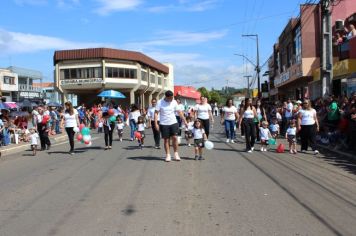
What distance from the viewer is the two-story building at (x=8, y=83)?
7831 centimetres

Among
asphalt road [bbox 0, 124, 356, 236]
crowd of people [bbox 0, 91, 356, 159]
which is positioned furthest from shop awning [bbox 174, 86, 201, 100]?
asphalt road [bbox 0, 124, 356, 236]

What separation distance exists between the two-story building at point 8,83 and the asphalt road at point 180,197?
70021mm

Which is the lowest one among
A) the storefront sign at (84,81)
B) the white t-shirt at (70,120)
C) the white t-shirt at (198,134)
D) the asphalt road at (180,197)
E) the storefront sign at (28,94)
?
the asphalt road at (180,197)

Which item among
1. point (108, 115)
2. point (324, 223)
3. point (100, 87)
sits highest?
point (100, 87)

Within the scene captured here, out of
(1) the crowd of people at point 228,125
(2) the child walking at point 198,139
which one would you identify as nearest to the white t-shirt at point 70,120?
(1) the crowd of people at point 228,125

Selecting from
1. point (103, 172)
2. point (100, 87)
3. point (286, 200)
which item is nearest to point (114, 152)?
point (103, 172)

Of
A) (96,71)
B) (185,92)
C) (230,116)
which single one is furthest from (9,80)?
(230,116)

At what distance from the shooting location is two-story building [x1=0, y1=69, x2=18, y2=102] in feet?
257

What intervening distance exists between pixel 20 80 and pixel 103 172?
8325cm

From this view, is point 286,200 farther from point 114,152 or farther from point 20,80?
point 20,80

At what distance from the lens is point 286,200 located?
289 inches

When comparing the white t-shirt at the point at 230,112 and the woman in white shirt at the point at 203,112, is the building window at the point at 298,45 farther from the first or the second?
the woman in white shirt at the point at 203,112

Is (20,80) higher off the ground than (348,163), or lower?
higher

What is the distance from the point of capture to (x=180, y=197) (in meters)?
7.57
